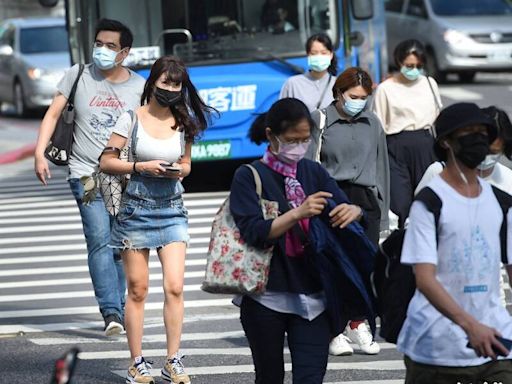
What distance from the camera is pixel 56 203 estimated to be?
1698 centimetres

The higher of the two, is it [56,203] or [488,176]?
[488,176]

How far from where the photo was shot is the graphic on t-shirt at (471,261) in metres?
4.88

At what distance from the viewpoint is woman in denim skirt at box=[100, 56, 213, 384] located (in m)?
7.68

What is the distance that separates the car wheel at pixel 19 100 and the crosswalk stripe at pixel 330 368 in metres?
20.5

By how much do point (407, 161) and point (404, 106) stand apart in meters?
0.39

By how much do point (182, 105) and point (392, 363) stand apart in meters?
1.95

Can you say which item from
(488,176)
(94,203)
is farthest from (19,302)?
(488,176)

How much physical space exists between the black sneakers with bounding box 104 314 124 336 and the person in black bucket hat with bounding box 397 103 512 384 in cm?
457

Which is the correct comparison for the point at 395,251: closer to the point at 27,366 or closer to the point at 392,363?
the point at 392,363

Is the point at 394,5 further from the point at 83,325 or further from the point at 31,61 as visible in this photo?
the point at 83,325

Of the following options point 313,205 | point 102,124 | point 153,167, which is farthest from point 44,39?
point 313,205

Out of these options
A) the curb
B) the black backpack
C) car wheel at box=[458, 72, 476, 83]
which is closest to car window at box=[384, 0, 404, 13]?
car wheel at box=[458, 72, 476, 83]

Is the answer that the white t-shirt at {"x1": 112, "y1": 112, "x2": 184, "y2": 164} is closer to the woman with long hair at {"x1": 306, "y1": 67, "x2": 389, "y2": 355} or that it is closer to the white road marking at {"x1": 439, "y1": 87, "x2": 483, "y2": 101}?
the woman with long hair at {"x1": 306, "y1": 67, "x2": 389, "y2": 355}

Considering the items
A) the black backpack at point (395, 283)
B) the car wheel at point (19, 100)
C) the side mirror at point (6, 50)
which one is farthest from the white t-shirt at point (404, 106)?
the car wheel at point (19, 100)
